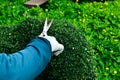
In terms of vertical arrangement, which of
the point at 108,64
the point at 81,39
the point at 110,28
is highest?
the point at 81,39

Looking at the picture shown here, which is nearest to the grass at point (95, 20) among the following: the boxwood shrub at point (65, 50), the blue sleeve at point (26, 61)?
the boxwood shrub at point (65, 50)

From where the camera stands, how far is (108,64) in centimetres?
399

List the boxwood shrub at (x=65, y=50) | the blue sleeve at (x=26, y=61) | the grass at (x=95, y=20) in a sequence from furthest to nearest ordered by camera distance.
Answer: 1. the grass at (x=95, y=20)
2. the boxwood shrub at (x=65, y=50)
3. the blue sleeve at (x=26, y=61)

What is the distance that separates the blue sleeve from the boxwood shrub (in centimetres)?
60

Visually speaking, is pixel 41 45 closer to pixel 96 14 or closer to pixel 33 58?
pixel 33 58

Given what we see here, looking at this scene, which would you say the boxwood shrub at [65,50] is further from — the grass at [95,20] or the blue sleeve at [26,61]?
the grass at [95,20]

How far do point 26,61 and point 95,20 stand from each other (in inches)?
114

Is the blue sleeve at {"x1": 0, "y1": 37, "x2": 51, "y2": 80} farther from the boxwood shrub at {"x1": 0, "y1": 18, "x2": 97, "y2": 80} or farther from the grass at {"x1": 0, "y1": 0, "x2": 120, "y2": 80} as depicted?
the grass at {"x1": 0, "y1": 0, "x2": 120, "y2": 80}

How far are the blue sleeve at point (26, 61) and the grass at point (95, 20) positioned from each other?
1.82m

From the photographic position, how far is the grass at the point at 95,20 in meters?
4.01

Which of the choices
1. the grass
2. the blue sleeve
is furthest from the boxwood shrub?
the grass

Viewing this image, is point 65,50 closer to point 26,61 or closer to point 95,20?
point 26,61

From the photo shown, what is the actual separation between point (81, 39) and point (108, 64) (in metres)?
1.24

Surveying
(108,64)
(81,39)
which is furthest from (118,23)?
(81,39)
